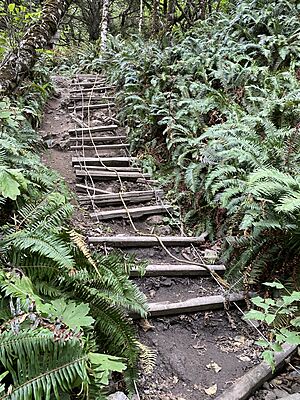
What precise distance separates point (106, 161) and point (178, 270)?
313 centimetres

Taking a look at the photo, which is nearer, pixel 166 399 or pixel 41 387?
pixel 41 387

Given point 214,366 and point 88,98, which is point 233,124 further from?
point 88,98

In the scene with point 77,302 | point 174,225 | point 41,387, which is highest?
point 41,387

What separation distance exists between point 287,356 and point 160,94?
5467 millimetres

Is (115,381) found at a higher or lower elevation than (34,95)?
lower

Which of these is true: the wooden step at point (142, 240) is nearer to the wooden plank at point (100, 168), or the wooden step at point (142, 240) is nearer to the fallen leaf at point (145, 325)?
the fallen leaf at point (145, 325)

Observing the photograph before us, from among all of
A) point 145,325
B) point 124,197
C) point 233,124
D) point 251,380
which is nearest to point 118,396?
point 145,325

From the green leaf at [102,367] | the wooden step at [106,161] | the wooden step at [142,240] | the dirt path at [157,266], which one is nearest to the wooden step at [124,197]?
the dirt path at [157,266]

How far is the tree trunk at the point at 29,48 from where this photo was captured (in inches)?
252

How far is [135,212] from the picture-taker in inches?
202

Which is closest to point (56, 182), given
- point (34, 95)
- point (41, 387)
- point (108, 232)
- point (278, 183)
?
point (108, 232)

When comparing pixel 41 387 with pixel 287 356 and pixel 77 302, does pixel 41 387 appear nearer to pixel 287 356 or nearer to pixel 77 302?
pixel 77 302

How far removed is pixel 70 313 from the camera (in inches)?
90.7

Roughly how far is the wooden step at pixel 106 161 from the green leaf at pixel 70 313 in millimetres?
4265
